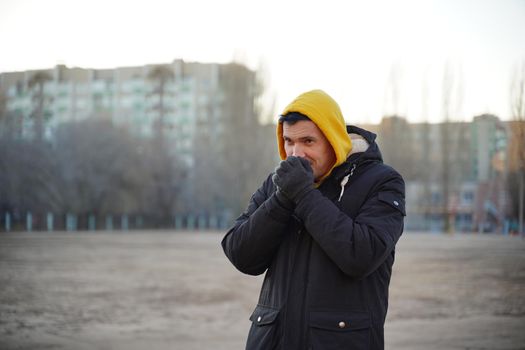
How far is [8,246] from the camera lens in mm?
15180

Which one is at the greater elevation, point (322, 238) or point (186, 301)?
point (322, 238)

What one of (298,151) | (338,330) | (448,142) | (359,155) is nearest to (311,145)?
(298,151)

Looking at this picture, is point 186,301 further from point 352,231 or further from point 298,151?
point 352,231

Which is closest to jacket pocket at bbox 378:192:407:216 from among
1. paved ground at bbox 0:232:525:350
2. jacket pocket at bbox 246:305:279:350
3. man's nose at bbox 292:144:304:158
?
man's nose at bbox 292:144:304:158

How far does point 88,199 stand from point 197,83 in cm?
3881

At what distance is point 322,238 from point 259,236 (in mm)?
228

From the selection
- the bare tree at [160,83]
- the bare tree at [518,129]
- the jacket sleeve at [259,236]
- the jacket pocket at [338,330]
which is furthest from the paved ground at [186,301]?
the bare tree at [160,83]

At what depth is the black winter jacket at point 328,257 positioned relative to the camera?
6.26ft

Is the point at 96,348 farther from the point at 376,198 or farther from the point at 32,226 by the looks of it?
the point at 32,226

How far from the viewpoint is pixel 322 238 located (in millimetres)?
1895

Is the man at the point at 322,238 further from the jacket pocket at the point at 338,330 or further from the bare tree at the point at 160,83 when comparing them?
the bare tree at the point at 160,83

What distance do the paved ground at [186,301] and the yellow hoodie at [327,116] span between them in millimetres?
4860

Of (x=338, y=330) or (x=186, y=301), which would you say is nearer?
(x=338, y=330)

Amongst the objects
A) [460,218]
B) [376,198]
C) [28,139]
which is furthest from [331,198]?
[460,218]
